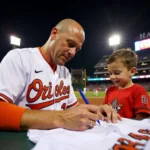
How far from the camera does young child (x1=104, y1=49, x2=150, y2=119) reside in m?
1.35

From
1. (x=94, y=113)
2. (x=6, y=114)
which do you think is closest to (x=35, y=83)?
(x=6, y=114)

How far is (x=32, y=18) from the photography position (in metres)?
21.2

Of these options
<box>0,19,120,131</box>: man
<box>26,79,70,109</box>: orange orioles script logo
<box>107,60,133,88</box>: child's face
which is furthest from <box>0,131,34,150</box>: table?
<box>107,60,133,88</box>: child's face

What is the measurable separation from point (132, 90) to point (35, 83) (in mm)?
959

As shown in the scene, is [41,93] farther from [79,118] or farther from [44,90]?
[79,118]

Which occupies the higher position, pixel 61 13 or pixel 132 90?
pixel 61 13

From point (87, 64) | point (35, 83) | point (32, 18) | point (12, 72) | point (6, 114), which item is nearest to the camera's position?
point (6, 114)

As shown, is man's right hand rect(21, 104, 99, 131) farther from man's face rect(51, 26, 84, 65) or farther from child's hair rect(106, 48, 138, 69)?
child's hair rect(106, 48, 138, 69)

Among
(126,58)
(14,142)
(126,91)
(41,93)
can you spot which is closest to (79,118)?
(14,142)

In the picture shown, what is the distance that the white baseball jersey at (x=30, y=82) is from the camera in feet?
2.67

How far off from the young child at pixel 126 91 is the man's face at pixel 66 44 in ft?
2.05

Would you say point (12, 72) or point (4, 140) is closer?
point (4, 140)

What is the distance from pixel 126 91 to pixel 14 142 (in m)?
1.28

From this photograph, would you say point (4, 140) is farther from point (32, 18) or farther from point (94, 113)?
point (32, 18)
